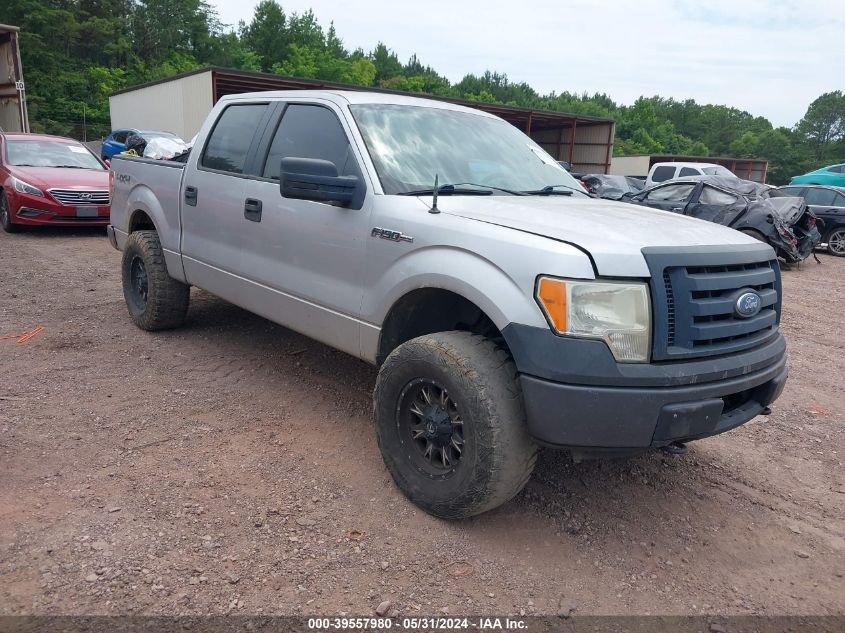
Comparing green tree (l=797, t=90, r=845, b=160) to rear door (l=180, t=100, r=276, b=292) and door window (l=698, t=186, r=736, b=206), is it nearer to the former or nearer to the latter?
door window (l=698, t=186, r=736, b=206)

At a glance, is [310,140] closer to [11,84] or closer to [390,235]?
[390,235]

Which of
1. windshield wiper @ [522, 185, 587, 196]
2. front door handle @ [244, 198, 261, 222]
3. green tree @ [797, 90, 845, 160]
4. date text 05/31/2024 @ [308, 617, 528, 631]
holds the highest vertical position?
green tree @ [797, 90, 845, 160]

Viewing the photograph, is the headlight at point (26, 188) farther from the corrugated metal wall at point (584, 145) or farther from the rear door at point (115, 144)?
the corrugated metal wall at point (584, 145)

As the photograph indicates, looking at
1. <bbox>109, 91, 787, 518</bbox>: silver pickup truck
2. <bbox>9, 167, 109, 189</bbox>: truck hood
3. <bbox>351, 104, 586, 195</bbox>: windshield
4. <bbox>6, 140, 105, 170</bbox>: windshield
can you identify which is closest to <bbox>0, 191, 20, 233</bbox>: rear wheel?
<bbox>9, 167, 109, 189</bbox>: truck hood

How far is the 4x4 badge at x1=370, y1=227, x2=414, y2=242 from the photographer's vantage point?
3.12m

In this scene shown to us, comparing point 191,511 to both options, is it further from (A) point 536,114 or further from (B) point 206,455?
(A) point 536,114

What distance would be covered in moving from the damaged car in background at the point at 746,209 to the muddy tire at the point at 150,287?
8112mm

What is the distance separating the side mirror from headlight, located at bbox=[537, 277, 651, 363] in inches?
49.8

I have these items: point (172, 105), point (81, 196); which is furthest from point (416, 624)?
point (172, 105)

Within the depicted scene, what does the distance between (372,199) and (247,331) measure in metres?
2.80

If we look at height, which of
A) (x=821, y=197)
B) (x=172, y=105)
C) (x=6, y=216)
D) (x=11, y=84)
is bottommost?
(x=6, y=216)

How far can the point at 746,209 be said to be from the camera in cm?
1107

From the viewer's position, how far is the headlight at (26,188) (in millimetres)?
10023

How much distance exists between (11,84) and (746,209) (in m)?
18.7
